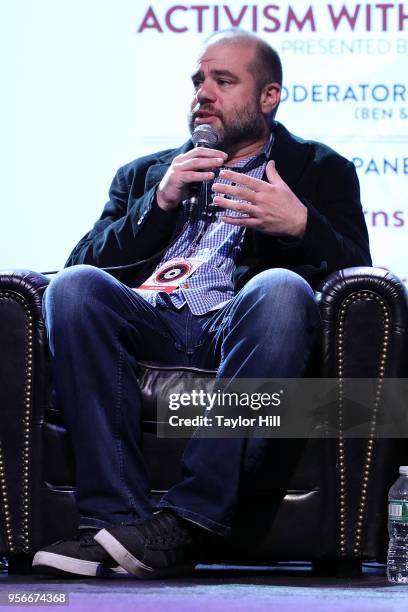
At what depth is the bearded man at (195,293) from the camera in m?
1.82

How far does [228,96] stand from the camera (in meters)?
2.51

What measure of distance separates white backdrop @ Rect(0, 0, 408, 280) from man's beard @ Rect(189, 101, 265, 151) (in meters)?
0.56

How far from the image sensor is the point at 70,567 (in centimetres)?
176

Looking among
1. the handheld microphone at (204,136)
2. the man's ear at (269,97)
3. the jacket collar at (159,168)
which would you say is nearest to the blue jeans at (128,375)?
the handheld microphone at (204,136)

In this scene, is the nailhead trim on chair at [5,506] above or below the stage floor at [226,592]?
above

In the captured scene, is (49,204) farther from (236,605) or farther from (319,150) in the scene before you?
(236,605)

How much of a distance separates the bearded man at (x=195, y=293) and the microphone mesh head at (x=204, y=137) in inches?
0.4

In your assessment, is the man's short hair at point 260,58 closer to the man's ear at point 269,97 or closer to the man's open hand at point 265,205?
the man's ear at point 269,97

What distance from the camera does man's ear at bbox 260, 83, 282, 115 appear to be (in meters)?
2.56

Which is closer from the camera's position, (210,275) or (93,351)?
(93,351)

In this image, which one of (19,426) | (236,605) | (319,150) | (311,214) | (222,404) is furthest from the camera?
(319,150)

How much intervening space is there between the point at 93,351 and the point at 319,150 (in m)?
0.82

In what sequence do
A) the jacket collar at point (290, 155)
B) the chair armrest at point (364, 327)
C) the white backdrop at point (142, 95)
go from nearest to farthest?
the chair armrest at point (364, 327)
the jacket collar at point (290, 155)
the white backdrop at point (142, 95)

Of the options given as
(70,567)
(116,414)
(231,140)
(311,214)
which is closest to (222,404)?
(116,414)
